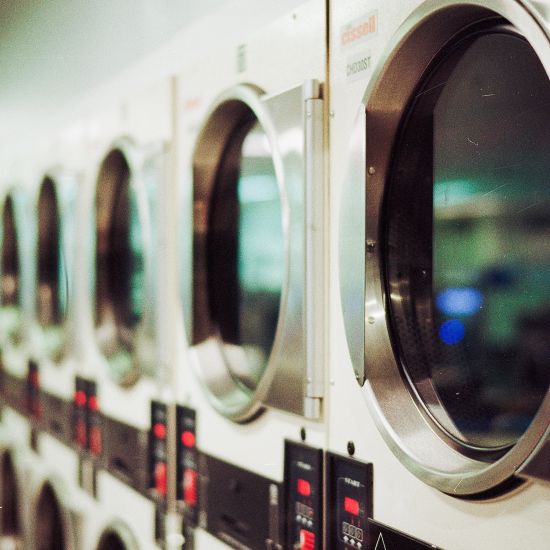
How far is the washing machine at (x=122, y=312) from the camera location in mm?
2168

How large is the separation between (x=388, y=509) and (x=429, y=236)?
578 millimetres

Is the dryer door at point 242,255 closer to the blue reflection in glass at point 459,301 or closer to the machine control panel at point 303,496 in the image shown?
the machine control panel at point 303,496

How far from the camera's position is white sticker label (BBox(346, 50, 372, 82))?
132 centimetres

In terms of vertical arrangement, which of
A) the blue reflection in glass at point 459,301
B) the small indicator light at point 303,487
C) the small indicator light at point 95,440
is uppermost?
the blue reflection in glass at point 459,301

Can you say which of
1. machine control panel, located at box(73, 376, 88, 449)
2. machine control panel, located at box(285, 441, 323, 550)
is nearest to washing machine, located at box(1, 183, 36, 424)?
machine control panel, located at box(73, 376, 88, 449)

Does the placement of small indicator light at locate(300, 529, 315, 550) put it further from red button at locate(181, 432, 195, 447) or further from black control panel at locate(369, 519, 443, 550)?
red button at locate(181, 432, 195, 447)

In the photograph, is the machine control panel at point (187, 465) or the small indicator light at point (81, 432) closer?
the machine control panel at point (187, 465)

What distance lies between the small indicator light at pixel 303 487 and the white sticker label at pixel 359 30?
1.01m

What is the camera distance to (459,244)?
4.19 ft

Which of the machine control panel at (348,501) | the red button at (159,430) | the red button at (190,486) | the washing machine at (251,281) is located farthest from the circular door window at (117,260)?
the machine control panel at (348,501)

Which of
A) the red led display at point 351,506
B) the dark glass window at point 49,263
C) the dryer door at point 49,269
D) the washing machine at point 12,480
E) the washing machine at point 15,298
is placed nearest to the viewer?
the red led display at point 351,506

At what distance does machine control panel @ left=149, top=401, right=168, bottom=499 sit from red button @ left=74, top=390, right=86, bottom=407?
69cm

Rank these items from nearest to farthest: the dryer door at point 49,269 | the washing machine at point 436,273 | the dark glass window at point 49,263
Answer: the washing machine at point 436,273
the dryer door at point 49,269
the dark glass window at point 49,263

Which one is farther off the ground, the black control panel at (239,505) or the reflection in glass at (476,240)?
the reflection in glass at (476,240)
